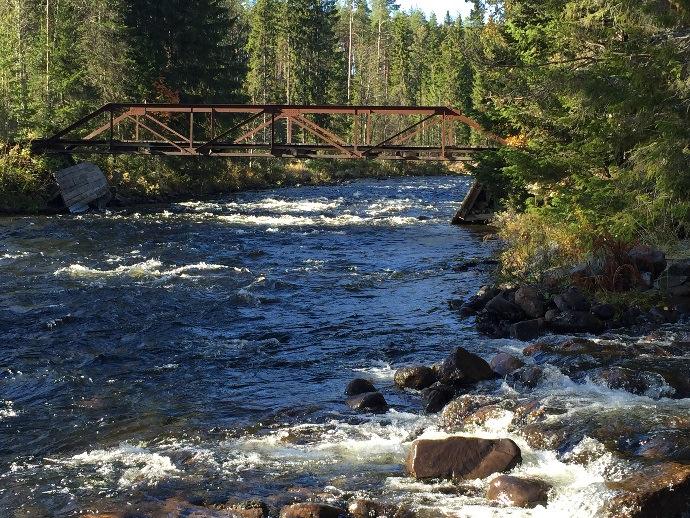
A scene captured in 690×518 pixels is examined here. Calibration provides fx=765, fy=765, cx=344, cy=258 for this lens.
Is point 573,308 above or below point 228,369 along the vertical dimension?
above

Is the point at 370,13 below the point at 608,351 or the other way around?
the other way around

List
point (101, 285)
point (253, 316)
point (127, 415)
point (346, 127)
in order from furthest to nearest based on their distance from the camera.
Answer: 1. point (346, 127)
2. point (101, 285)
3. point (253, 316)
4. point (127, 415)

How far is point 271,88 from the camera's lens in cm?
6347

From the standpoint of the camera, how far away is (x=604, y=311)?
1352cm

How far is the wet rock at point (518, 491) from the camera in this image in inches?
280

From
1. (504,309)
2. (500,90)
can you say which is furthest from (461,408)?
(500,90)

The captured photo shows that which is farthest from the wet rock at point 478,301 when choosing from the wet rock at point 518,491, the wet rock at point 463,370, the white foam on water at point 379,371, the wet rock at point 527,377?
the wet rock at point 518,491

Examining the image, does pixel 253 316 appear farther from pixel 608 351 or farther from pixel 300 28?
pixel 300 28

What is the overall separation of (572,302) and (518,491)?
717cm

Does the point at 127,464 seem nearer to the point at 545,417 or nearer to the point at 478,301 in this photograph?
the point at 545,417

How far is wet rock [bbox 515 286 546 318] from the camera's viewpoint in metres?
13.9

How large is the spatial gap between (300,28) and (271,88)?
567cm

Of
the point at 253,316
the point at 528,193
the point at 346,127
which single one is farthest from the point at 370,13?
the point at 253,316

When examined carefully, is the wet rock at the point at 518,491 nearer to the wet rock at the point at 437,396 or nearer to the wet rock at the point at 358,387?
the wet rock at the point at 437,396
